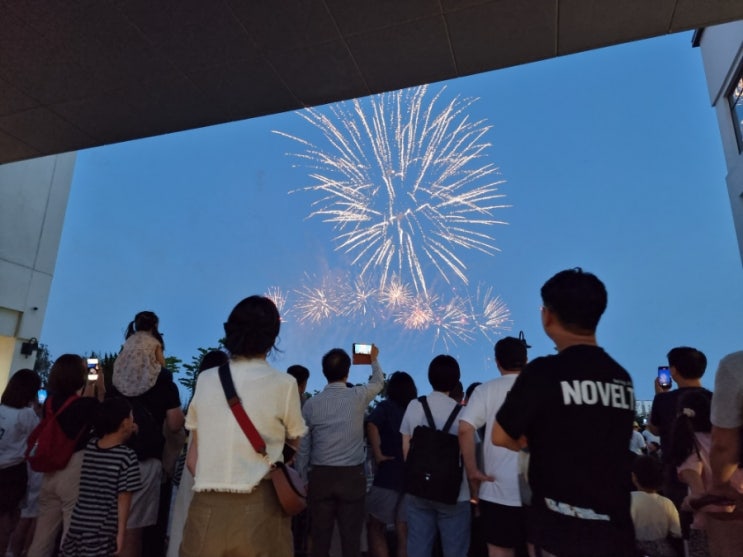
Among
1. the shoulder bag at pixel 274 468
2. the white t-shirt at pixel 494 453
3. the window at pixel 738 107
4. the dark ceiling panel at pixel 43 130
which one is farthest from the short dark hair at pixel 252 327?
the window at pixel 738 107

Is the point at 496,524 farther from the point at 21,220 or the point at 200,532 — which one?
the point at 21,220

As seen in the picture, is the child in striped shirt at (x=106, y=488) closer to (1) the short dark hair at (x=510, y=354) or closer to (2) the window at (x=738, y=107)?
(1) the short dark hair at (x=510, y=354)

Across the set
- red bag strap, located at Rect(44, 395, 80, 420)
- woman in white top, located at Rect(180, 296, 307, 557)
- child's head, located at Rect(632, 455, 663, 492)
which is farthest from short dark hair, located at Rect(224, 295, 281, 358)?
child's head, located at Rect(632, 455, 663, 492)

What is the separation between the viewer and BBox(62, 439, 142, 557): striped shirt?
277cm

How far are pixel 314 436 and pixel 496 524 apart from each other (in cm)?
162

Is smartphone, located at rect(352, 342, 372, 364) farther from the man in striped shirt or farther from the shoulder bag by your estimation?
the shoulder bag

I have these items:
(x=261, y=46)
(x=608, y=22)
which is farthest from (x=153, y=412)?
(x=608, y=22)

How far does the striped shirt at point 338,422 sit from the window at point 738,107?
11050 millimetres

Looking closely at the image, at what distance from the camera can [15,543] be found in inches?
170

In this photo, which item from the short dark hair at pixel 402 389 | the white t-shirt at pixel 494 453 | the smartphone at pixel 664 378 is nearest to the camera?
the white t-shirt at pixel 494 453

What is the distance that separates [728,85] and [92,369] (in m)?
13.5

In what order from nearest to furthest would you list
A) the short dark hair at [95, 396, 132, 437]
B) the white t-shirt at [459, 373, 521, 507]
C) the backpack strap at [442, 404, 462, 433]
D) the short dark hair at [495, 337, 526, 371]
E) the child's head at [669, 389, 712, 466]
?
the child's head at [669, 389, 712, 466] < the short dark hair at [95, 396, 132, 437] < the white t-shirt at [459, 373, 521, 507] < the short dark hair at [495, 337, 526, 371] < the backpack strap at [442, 404, 462, 433]

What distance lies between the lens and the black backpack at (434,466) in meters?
3.31

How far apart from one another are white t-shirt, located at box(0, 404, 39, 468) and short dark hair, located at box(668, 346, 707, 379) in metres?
5.09
